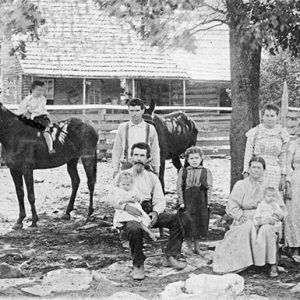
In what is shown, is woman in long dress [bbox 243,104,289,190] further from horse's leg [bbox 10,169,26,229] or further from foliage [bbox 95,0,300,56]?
horse's leg [bbox 10,169,26,229]

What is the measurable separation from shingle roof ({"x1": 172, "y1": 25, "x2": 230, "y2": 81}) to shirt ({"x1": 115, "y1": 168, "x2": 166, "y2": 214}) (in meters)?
19.6

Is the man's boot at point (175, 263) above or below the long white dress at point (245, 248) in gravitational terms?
below

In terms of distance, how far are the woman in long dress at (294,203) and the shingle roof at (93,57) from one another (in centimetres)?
1631

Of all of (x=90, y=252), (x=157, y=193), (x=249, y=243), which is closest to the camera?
(x=249, y=243)

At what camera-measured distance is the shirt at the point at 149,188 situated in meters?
6.34

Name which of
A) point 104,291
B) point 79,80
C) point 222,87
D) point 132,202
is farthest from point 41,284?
point 222,87

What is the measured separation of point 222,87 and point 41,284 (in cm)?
2317

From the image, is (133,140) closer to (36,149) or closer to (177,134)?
(36,149)

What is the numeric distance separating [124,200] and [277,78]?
1772 cm

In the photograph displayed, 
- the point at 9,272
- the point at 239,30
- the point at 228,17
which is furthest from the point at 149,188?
the point at 228,17

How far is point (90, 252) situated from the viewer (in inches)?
285

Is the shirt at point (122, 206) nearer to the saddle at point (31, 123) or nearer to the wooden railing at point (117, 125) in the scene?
the saddle at point (31, 123)

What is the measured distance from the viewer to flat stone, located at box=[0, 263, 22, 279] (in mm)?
6020

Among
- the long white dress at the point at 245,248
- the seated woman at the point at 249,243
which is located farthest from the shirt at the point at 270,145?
the long white dress at the point at 245,248
